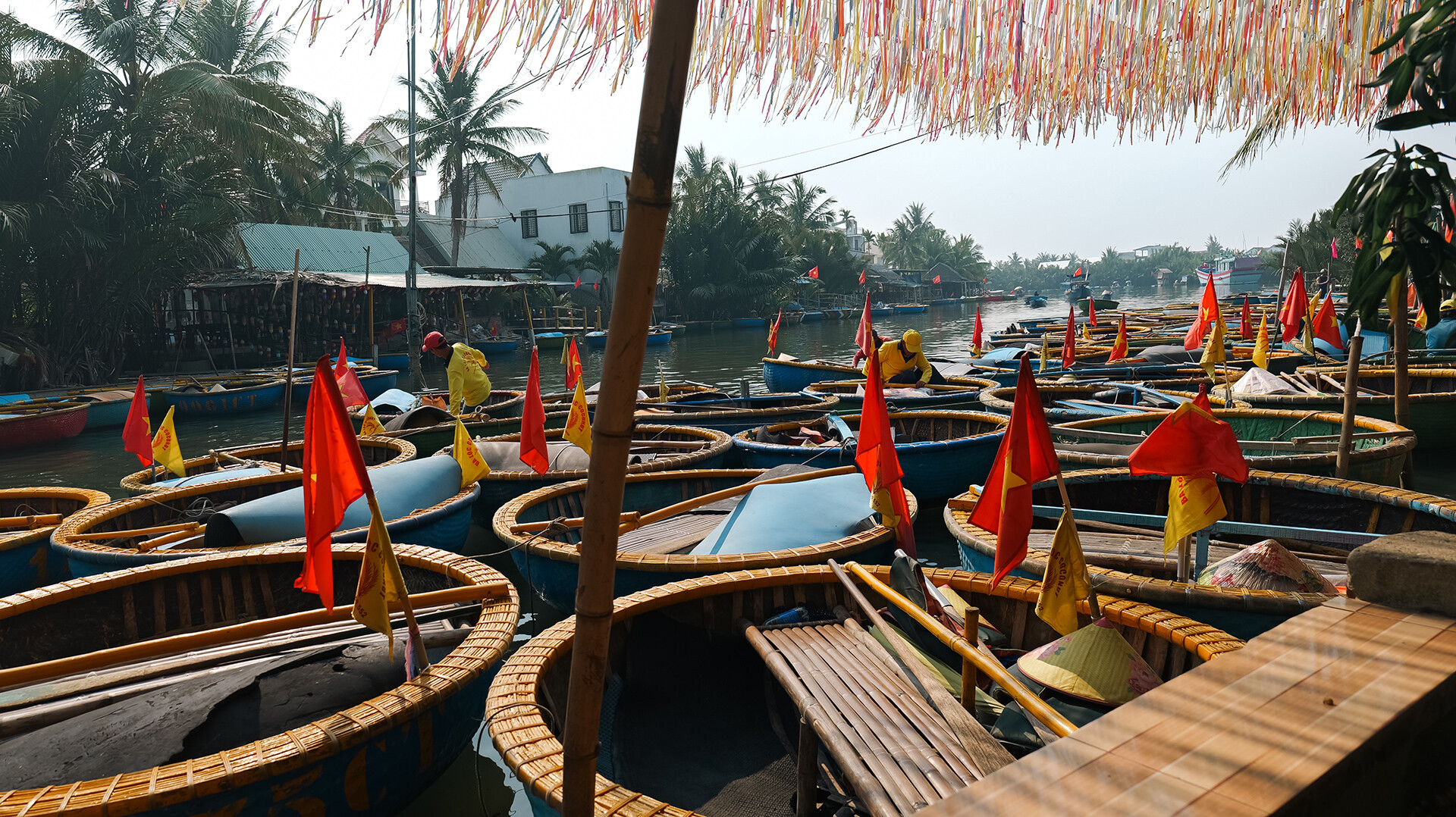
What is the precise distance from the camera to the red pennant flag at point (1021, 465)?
295 cm

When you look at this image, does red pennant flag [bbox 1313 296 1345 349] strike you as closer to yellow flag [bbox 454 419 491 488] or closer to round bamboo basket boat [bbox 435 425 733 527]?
round bamboo basket boat [bbox 435 425 733 527]

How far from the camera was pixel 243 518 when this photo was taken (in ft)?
18.5

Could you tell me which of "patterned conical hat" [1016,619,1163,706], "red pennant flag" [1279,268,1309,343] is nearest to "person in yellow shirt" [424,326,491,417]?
"patterned conical hat" [1016,619,1163,706]

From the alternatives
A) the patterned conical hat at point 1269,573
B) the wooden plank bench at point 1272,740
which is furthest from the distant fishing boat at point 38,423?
the wooden plank bench at point 1272,740

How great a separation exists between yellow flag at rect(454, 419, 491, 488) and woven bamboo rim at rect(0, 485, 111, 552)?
2.78 m

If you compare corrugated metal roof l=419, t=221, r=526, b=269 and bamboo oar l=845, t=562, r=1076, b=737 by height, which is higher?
corrugated metal roof l=419, t=221, r=526, b=269

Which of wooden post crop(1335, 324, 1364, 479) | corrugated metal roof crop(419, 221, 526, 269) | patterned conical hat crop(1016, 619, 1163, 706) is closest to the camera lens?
patterned conical hat crop(1016, 619, 1163, 706)

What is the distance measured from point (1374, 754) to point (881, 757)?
132cm

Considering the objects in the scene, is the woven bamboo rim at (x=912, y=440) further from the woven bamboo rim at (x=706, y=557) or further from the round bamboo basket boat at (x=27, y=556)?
the round bamboo basket boat at (x=27, y=556)

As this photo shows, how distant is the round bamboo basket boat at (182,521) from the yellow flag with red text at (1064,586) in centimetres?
432

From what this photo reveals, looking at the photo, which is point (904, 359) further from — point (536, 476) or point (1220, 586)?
point (1220, 586)

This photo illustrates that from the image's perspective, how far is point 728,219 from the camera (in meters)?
48.0

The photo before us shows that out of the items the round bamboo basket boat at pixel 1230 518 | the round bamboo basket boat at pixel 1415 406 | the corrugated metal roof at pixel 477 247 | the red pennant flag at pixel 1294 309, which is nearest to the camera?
the round bamboo basket boat at pixel 1230 518

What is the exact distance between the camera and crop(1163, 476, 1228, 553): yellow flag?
3.23 meters
